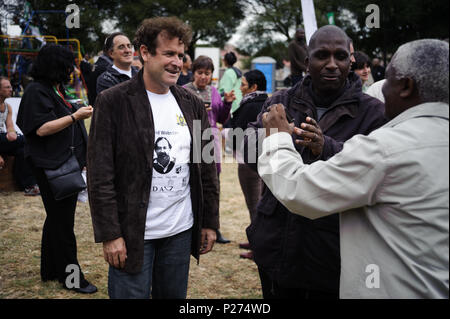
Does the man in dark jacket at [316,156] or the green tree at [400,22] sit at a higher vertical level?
the green tree at [400,22]

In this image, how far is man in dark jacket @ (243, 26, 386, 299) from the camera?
7.10 feet

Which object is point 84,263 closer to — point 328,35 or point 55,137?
point 55,137

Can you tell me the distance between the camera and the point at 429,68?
1.56 m

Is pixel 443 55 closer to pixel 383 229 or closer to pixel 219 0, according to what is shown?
pixel 383 229

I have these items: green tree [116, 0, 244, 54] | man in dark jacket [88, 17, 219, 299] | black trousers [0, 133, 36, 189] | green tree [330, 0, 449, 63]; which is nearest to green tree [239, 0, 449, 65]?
green tree [330, 0, 449, 63]

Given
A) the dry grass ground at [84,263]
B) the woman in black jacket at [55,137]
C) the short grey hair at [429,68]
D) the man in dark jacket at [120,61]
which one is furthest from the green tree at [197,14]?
the short grey hair at [429,68]

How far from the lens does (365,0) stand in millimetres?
25531

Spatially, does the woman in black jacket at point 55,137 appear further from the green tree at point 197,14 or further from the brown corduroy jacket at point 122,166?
the green tree at point 197,14

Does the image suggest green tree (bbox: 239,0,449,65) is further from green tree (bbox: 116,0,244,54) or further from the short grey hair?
the short grey hair

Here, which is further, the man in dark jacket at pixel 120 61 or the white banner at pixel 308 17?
the man in dark jacket at pixel 120 61

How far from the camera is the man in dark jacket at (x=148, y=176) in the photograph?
2289mm

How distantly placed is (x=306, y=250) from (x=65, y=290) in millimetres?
2762

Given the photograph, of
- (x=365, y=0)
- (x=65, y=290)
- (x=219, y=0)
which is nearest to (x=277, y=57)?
(x=219, y=0)

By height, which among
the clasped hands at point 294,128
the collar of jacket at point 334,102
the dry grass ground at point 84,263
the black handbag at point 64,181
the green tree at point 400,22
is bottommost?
the dry grass ground at point 84,263
